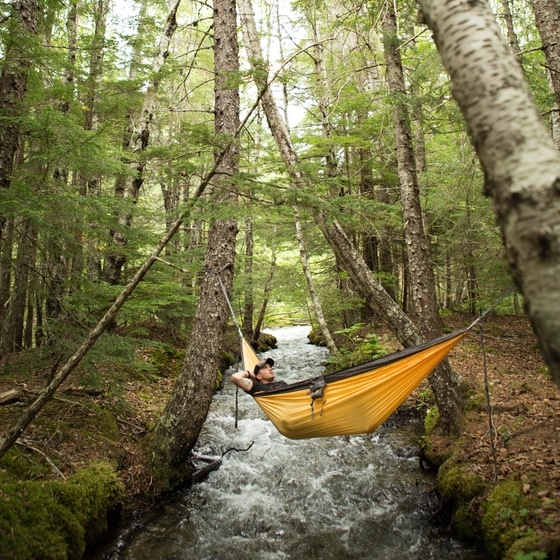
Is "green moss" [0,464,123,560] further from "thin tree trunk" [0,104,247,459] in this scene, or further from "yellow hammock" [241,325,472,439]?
"yellow hammock" [241,325,472,439]

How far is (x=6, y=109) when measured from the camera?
11.6 feet

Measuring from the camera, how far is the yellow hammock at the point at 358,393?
2.77 metres

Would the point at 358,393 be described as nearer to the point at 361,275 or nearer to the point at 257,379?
the point at 257,379

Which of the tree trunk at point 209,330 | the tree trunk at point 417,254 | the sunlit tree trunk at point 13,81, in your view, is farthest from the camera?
the tree trunk at point 417,254

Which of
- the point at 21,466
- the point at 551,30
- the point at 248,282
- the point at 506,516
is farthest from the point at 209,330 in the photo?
the point at 248,282

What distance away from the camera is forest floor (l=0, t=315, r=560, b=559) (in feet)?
9.30

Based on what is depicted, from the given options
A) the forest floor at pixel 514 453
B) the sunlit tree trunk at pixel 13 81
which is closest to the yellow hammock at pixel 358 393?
the forest floor at pixel 514 453

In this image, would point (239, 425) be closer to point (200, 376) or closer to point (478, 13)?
point (200, 376)

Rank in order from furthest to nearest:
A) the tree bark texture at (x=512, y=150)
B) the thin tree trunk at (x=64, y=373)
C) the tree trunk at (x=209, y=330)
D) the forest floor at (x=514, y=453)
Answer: the tree trunk at (x=209, y=330), the thin tree trunk at (x=64, y=373), the forest floor at (x=514, y=453), the tree bark texture at (x=512, y=150)

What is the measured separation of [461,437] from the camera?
12.7 feet

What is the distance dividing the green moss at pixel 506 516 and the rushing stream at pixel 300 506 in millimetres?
289

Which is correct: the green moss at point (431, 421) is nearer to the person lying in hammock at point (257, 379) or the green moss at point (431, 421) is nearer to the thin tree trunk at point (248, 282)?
the person lying in hammock at point (257, 379)

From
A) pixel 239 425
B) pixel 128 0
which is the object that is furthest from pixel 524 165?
pixel 128 0

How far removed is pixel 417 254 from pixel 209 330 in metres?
2.48
